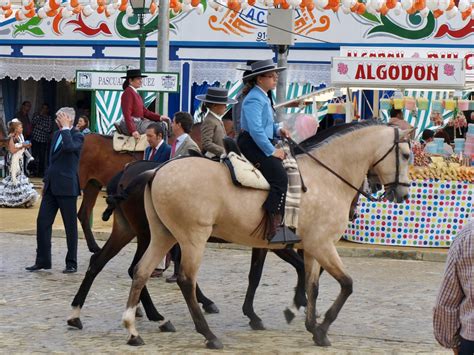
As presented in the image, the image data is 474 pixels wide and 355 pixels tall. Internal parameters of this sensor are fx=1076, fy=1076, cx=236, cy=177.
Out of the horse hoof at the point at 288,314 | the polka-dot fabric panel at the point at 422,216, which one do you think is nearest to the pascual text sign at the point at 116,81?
the polka-dot fabric panel at the point at 422,216

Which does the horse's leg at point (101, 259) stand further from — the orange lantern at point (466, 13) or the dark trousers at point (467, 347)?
the orange lantern at point (466, 13)

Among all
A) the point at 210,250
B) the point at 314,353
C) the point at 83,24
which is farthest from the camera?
the point at 83,24

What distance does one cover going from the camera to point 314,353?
8.49 m

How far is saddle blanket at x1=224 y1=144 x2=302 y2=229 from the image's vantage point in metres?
8.78

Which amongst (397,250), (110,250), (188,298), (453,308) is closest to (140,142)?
(397,250)

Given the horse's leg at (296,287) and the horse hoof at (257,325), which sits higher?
the horse's leg at (296,287)

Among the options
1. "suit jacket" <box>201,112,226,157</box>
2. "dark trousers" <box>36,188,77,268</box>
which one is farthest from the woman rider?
"dark trousers" <box>36,188,77,268</box>

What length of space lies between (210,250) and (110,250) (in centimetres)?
574

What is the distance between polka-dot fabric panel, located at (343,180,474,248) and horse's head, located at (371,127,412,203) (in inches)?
219

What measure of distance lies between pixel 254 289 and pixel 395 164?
1.74 m

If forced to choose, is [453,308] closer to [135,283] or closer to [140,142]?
[135,283]

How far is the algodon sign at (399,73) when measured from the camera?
15.9 meters

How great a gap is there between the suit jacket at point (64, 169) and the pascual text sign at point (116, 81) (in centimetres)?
361

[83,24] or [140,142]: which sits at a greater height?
[83,24]
